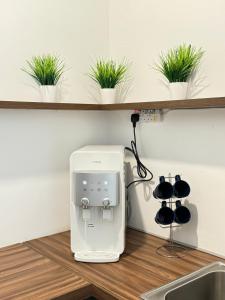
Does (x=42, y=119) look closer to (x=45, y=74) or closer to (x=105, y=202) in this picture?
(x=45, y=74)

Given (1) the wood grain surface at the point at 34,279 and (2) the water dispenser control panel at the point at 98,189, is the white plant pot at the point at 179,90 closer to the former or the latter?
(2) the water dispenser control panel at the point at 98,189

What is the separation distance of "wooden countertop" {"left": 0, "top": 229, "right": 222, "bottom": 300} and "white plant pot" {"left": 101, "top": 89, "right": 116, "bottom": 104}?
731mm

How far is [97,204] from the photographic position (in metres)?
1.45

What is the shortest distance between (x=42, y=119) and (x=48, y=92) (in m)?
0.15

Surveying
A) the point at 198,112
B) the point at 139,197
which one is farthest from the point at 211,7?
the point at 139,197

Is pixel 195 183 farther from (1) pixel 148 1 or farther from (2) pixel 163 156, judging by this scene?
(1) pixel 148 1

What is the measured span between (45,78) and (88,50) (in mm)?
370

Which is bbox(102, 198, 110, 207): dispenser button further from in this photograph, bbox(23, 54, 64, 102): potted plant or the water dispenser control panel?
bbox(23, 54, 64, 102): potted plant

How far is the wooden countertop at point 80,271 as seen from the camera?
1216mm

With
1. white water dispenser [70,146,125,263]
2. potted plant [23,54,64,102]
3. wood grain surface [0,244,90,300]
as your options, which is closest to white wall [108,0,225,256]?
white water dispenser [70,146,125,263]

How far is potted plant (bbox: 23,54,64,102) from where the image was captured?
62.7 inches

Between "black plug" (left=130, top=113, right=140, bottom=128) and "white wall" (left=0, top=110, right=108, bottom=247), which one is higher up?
"black plug" (left=130, top=113, right=140, bottom=128)

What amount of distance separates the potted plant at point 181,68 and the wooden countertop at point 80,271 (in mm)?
710

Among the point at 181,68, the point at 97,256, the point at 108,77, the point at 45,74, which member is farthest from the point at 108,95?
the point at 97,256
